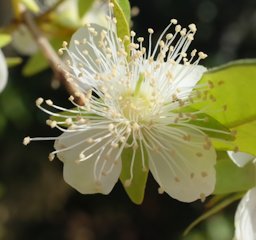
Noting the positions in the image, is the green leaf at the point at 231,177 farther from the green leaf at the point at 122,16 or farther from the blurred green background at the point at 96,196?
the blurred green background at the point at 96,196

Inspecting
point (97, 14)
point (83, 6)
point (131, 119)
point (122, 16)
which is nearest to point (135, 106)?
point (131, 119)

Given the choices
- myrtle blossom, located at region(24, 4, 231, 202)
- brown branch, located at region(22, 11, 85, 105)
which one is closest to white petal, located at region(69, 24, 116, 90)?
myrtle blossom, located at region(24, 4, 231, 202)

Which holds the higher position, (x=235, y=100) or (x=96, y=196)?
(x=235, y=100)

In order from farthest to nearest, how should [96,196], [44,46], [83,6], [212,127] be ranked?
[96,196] → [83,6] → [44,46] → [212,127]

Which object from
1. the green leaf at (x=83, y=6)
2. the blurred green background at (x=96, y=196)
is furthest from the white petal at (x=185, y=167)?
the blurred green background at (x=96, y=196)

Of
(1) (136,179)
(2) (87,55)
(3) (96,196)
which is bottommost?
(3) (96,196)

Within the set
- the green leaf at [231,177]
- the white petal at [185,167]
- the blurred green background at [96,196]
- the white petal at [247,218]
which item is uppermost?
the white petal at [185,167]

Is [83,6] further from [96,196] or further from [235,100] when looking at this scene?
[96,196]
